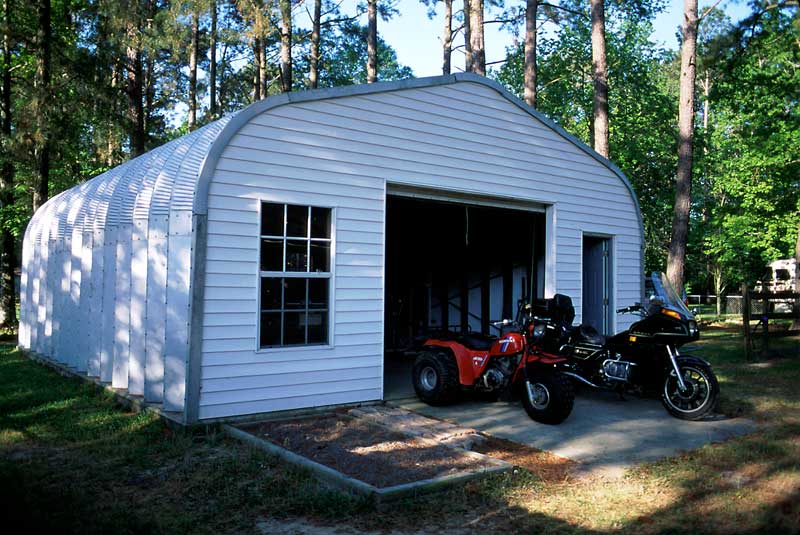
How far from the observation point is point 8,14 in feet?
60.8

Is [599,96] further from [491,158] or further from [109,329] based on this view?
[109,329]

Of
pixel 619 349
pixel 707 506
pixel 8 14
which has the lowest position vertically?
Result: pixel 707 506

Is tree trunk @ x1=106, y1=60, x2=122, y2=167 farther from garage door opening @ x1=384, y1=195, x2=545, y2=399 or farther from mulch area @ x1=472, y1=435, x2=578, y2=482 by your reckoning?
mulch area @ x1=472, y1=435, x2=578, y2=482

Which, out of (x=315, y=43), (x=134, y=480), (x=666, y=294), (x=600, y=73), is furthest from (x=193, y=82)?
(x=134, y=480)

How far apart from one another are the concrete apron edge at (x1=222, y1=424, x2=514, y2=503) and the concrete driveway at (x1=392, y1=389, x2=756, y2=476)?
2.93ft

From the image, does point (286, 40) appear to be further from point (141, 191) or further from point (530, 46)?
point (141, 191)

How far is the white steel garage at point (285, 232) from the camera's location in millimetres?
6992

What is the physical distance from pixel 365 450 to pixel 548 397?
2.16 m

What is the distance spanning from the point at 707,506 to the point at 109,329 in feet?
24.0

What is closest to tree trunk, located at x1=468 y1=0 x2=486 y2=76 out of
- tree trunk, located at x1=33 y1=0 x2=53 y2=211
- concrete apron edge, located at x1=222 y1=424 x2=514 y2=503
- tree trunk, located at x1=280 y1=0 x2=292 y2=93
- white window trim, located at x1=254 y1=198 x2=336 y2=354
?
tree trunk, located at x1=280 y1=0 x2=292 y2=93

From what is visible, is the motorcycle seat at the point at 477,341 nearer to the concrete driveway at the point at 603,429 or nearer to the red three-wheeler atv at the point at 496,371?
the red three-wheeler atv at the point at 496,371

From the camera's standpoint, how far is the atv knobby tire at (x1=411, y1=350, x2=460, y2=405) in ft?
26.3

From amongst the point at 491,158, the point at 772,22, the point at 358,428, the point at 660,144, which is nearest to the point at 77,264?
the point at 358,428

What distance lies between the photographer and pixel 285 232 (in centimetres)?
756
